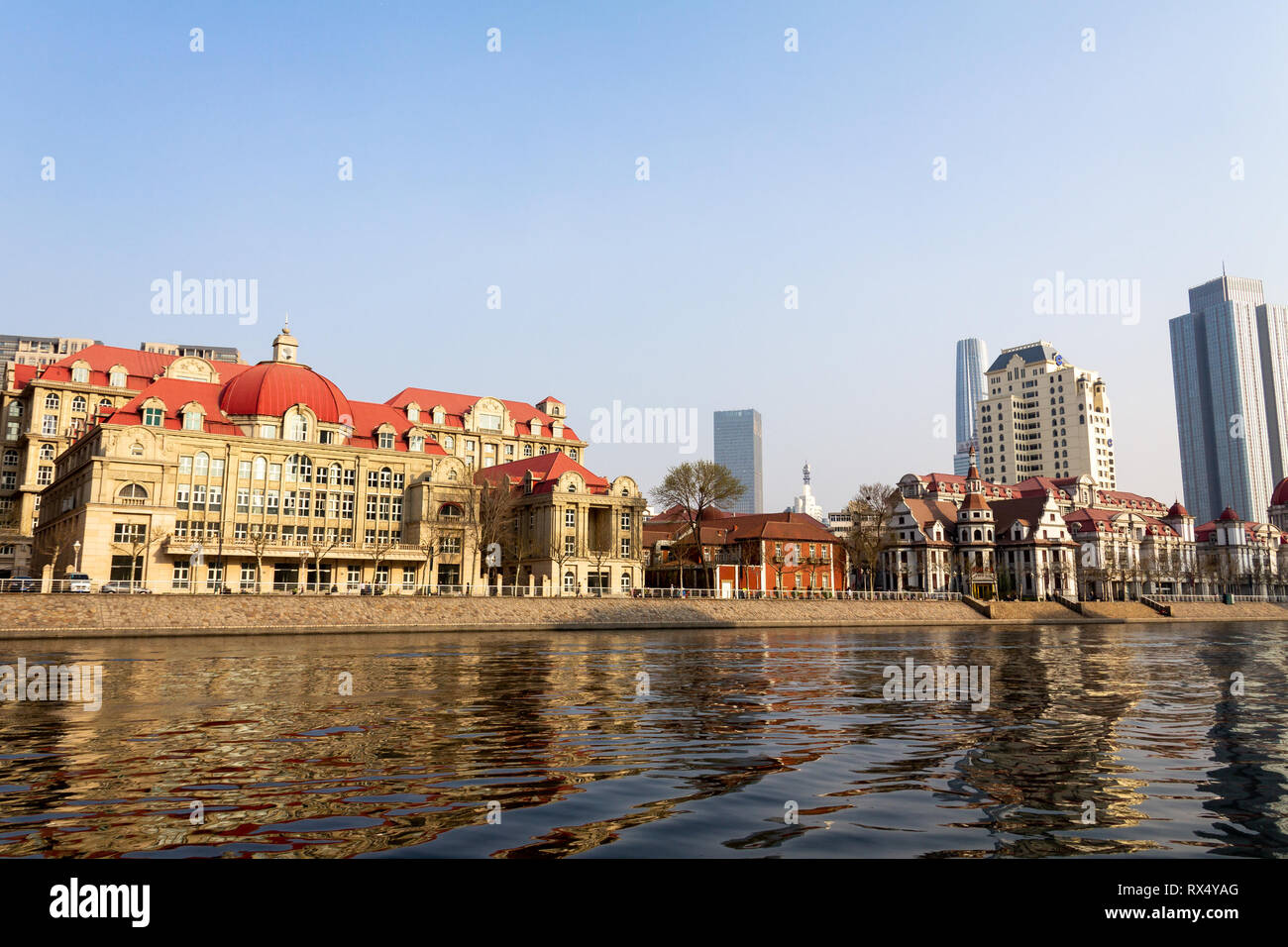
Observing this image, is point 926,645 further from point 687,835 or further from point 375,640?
point 687,835

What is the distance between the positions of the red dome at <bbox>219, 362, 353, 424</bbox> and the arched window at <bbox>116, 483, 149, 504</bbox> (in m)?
13.7

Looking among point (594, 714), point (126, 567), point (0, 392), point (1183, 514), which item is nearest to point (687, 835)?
point (594, 714)

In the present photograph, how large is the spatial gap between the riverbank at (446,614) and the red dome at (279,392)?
33.3 metres

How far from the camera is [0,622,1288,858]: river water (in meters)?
8.82

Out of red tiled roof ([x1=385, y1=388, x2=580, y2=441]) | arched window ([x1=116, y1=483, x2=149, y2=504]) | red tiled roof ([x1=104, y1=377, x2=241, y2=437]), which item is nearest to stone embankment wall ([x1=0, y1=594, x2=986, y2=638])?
arched window ([x1=116, y1=483, x2=149, y2=504])

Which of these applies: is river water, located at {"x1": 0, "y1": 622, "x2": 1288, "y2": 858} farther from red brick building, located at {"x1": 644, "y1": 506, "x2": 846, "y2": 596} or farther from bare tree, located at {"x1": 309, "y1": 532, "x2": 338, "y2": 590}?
red brick building, located at {"x1": 644, "y1": 506, "x2": 846, "y2": 596}

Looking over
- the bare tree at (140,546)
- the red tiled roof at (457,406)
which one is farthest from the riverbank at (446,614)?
the red tiled roof at (457,406)

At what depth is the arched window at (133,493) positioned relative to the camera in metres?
72.4

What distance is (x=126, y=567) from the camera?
71.2m

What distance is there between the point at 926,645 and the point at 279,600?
42168 mm

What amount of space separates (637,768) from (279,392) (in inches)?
3285

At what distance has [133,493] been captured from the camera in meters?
73.2

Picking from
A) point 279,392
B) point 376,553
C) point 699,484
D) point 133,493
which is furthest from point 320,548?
point 699,484

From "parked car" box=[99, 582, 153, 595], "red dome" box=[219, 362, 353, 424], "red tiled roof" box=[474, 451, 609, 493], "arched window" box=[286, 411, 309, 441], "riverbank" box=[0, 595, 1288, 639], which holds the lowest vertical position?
"riverbank" box=[0, 595, 1288, 639]
